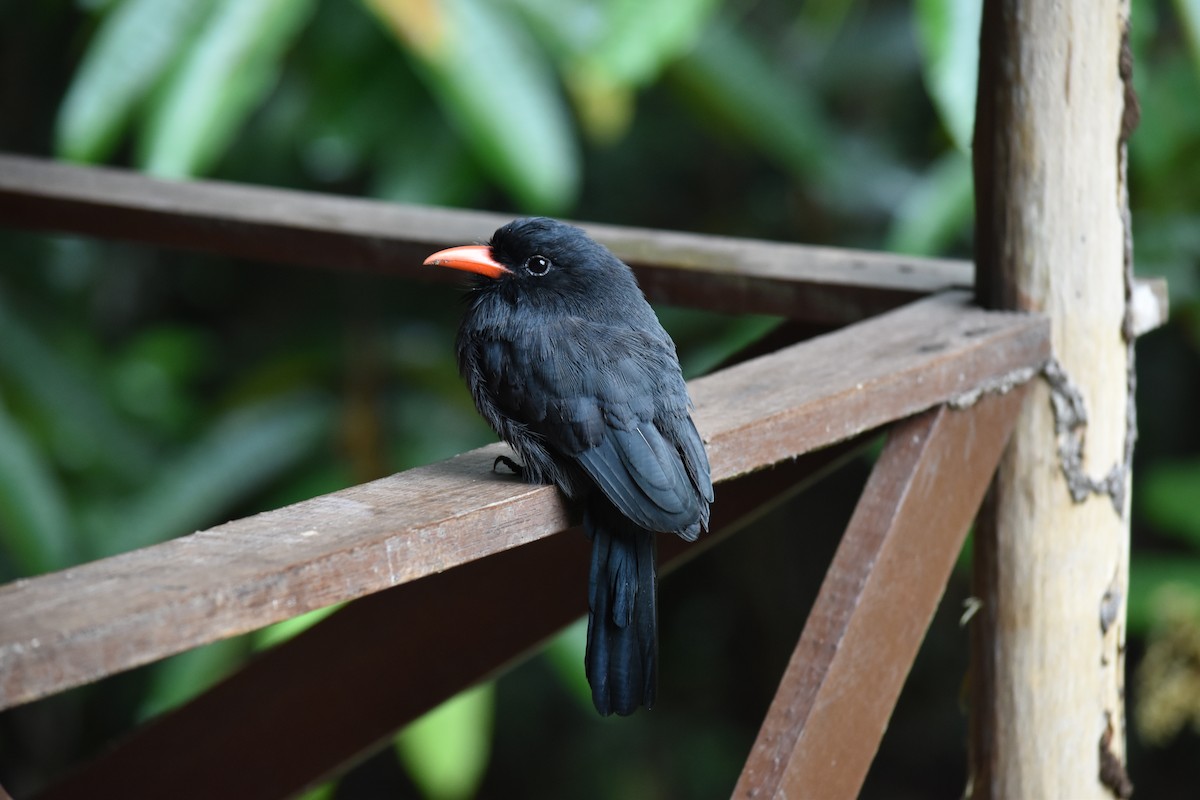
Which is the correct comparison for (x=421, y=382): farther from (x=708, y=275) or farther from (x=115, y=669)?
(x=115, y=669)

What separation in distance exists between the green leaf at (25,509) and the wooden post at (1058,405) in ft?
5.66

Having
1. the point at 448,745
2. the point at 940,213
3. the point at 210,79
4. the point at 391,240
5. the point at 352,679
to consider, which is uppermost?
the point at 940,213

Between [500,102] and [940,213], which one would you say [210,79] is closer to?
[500,102]

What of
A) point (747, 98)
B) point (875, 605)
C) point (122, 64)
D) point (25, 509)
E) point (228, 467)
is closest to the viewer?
point (875, 605)

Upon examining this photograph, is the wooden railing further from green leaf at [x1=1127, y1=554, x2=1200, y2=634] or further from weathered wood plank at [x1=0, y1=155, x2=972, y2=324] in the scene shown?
green leaf at [x1=1127, y1=554, x2=1200, y2=634]

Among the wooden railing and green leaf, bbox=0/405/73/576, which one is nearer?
the wooden railing

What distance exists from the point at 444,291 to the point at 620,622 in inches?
109

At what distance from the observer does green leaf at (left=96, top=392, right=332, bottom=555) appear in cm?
295

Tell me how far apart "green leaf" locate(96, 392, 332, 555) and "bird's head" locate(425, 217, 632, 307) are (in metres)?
1.57

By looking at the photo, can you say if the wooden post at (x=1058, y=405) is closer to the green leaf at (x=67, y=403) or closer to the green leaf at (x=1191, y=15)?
the green leaf at (x=1191, y=15)

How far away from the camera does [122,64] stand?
93.5 inches

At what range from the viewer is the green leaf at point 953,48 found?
1974mm

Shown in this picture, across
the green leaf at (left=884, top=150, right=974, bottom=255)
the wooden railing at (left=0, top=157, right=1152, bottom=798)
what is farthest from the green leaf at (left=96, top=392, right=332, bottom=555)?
the green leaf at (left=884, top=150, right=974, bottom=255)

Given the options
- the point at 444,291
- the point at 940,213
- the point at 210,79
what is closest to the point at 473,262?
the point at 210,79
